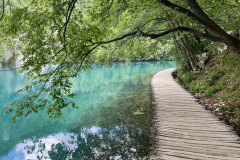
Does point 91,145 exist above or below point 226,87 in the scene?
below

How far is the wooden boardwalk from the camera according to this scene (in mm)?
3105

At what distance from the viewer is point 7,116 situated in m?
8.98

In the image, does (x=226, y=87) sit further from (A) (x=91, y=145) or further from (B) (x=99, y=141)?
(A) (x=91, y=145)

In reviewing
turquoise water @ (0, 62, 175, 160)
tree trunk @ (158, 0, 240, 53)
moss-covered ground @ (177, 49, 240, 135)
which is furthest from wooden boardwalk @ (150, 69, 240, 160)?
tree trunk @ (158, 0, 240, 53)

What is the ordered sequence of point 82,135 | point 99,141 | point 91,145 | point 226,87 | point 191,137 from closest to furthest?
point 191,137 < point 91,145 < point 99,141 < point 82,135 < point 226,87

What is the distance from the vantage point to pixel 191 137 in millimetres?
3762

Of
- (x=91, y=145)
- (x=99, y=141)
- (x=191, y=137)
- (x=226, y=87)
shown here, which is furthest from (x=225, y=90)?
(x=91, y=145)

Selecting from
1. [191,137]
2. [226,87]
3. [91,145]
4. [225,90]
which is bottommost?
[91,145]

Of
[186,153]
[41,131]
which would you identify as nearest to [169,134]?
[186,153]

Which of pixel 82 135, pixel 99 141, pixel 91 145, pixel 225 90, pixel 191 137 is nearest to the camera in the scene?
pixel 191 137

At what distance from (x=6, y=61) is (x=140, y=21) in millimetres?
48094

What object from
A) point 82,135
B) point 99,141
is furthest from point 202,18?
point 82,135

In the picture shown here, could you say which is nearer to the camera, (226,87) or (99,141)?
(99,141)

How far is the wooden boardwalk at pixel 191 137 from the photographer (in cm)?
311
